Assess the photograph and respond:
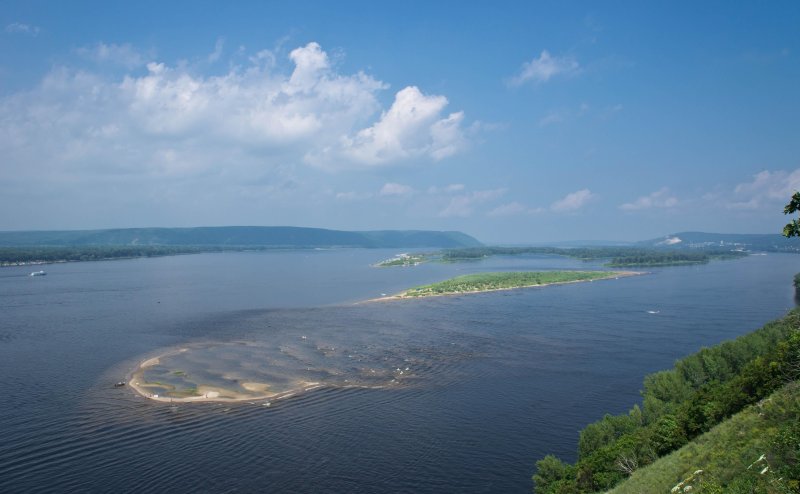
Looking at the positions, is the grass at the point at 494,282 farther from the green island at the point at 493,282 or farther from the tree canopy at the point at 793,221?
the tree canopy at the point at 793,221

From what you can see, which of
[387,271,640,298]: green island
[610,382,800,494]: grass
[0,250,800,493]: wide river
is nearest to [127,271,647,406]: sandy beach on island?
[0,250,800,493]: wide river

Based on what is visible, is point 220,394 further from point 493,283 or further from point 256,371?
point 493,283

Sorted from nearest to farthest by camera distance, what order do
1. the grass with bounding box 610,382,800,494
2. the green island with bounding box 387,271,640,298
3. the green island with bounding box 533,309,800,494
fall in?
1. the grass with bounding box 610,382,800,494
2. the green island with bounding box 533,309,800,494
3. the green island with bounding box 387,271,640,298

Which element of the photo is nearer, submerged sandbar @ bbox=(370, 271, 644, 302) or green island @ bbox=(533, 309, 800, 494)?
green island @ bbox=(533, 309, 800, 494)

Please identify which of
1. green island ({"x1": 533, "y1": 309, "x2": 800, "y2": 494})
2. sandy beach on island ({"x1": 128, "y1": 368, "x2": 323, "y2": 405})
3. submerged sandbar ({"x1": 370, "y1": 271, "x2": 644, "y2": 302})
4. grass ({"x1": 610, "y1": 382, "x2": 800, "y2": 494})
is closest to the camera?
grass ({"x1": 610, "y1": 382, "x2": 800, "y2": 494})

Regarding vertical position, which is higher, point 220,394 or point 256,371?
point 256,371

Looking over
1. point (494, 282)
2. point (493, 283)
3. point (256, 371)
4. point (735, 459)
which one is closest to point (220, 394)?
point (256, 371)

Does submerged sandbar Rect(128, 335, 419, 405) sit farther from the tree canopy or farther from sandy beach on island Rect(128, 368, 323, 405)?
the tree canopy
